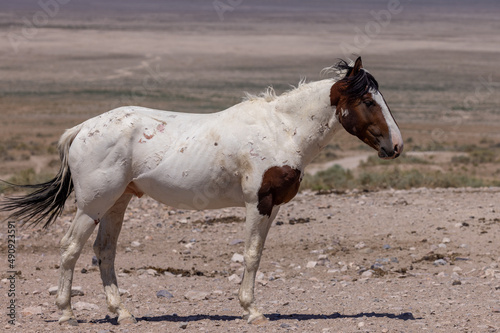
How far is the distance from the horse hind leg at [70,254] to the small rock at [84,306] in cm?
83

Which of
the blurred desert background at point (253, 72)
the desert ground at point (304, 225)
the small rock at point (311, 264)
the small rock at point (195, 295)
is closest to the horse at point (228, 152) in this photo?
the desert ground at point (304, 225)

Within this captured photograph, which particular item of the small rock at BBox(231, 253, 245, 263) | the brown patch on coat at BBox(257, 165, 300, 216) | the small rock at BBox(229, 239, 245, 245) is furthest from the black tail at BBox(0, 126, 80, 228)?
the small rock at BBox(229, 239, 245, 245)

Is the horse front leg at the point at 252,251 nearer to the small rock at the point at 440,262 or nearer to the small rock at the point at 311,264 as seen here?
the small rock at the point at 311,264

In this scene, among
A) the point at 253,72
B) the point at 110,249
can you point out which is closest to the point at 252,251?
the point at 110,249

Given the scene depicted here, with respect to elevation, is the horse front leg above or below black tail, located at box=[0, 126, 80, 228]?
below

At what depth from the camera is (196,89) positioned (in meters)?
61.1

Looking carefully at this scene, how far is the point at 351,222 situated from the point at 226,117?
5.78m

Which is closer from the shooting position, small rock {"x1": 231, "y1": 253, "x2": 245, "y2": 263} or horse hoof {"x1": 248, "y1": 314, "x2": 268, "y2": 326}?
horse hoof {"x1": 248, "y1": 314, "x2": 268, "y2": 326}

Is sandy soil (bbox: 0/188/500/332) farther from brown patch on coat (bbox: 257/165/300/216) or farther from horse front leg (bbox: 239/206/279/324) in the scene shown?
brown patch on coat (bbox: 257/165/300/216)

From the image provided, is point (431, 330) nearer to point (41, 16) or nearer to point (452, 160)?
point (452, 160)

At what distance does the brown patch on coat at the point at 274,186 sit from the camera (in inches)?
286

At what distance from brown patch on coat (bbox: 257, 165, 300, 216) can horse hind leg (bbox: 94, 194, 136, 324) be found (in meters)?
1.56

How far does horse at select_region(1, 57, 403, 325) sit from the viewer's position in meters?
7.28

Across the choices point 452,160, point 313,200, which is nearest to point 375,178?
point 313,200
